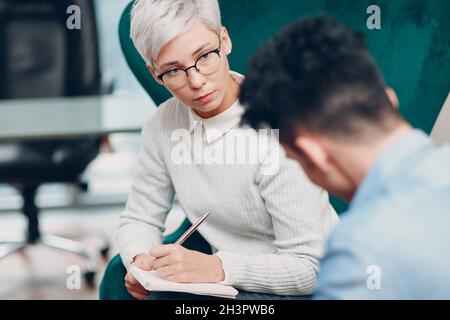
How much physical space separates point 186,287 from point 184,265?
4cm

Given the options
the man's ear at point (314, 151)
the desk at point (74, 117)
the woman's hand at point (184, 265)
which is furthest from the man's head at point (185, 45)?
the desk at point (74, 117)

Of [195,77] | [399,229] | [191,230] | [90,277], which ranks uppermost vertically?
[195,77]

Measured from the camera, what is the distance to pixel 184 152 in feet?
4.38

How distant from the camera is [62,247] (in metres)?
2.50

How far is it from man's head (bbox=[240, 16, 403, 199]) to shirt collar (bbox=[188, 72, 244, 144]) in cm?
39

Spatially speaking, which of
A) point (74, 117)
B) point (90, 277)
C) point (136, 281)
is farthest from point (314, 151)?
point (90, 277)

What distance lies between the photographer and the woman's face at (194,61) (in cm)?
118

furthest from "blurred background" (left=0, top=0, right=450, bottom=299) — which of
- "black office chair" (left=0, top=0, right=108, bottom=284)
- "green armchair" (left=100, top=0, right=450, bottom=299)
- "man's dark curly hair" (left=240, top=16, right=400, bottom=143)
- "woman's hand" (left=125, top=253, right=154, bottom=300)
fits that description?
"man's dark curly hair" (left=240, top=16, right=400, bottom=143)

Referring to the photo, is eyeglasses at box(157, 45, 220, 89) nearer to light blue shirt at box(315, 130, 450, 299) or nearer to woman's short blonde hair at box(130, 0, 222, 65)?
woman's short blonde hair at box(130, 0, 222, 65)

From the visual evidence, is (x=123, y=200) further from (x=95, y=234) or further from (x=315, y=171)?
(x=315, y=171)

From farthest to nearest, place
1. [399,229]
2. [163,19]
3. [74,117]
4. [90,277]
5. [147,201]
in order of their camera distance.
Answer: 1. [90,277]
2. [74,117]
3. [147,201]
4. [163,19]
5. [399,229]

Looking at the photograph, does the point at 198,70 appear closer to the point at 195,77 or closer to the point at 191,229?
the point at 195,77

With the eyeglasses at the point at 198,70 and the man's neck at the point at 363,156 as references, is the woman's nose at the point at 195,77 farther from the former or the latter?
the man's neck at the point at 363,156
